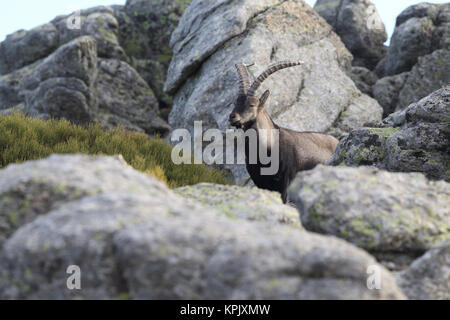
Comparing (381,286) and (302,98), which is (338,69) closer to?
(302,98)

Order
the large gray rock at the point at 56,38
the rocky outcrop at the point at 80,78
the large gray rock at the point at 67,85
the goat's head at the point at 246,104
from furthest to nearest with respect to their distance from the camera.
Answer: the large gray rock at the point at 56,38, the rocky outcrop at the point at 80,78, the large gray rock at the point at 67,85, the goat's head at the point at 246,104

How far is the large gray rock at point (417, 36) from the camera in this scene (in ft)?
71.7

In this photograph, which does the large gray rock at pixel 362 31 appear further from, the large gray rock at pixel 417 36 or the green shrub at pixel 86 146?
the green shrub at pixel 86 146

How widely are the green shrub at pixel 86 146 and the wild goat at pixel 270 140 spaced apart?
1300mm

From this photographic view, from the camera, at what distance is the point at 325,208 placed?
4.29 metres

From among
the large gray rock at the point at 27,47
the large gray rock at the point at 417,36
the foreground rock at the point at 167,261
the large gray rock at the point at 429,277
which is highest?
the large gray rock at the point at 27,47

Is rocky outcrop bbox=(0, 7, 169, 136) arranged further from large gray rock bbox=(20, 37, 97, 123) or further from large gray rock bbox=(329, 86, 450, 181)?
large gray rock bbox=(329, 86, 450, 181)

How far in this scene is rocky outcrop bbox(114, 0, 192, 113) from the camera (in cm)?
2767

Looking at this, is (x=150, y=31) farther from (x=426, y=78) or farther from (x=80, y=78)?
(x=426, y=78)

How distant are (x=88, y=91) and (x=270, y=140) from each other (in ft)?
43.9

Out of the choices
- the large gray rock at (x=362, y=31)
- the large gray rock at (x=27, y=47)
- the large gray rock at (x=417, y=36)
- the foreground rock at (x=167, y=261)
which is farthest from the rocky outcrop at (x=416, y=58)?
the large gray rock at (x=27, y=47)

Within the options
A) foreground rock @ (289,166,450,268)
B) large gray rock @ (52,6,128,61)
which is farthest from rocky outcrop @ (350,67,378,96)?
foreground rock @ (289,166,450,268)

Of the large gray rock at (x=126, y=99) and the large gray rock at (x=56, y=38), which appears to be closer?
the large gray rock at (x=126, y=99)
